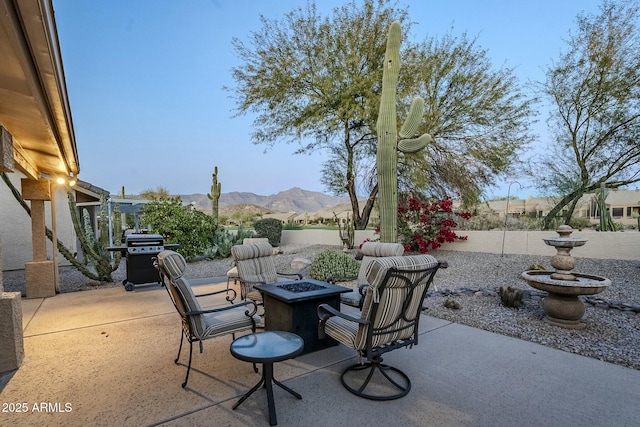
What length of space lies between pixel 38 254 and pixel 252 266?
15.3ft

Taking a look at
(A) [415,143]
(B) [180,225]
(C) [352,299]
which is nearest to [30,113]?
(C) [352,299]

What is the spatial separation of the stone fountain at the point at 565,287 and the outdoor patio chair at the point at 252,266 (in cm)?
333

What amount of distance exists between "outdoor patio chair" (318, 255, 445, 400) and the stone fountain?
241 centimetres

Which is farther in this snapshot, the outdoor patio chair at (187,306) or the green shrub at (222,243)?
the green shrub at (222,243)

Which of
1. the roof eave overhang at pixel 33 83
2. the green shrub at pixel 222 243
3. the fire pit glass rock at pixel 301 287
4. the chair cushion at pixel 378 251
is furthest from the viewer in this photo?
the green shrub at pixel 222 243

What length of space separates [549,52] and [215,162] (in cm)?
Answer: 1504

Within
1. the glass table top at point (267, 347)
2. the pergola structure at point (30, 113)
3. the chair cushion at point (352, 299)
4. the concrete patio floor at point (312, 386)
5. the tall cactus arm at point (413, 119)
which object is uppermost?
the tall cactus arm at point (413, 119)

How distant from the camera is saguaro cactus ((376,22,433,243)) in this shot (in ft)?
20.4

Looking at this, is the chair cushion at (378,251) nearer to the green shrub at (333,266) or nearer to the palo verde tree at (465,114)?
the green shrub at (333,266)

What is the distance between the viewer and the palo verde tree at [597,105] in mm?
8445

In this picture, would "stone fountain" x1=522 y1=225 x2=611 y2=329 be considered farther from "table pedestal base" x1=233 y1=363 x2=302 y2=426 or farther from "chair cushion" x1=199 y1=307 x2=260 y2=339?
"chair cushion" x1=199 y1=307 x2=260 y2=339

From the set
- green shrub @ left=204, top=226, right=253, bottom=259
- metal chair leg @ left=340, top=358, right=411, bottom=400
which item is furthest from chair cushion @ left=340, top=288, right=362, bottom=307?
green shrub @ left=204, top=226, right=253, bottom=259

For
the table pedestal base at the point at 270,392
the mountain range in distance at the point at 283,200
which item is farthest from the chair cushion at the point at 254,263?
the mountain range in distance at the point at 283,200

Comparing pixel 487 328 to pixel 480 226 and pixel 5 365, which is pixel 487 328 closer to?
pixel 5 365
